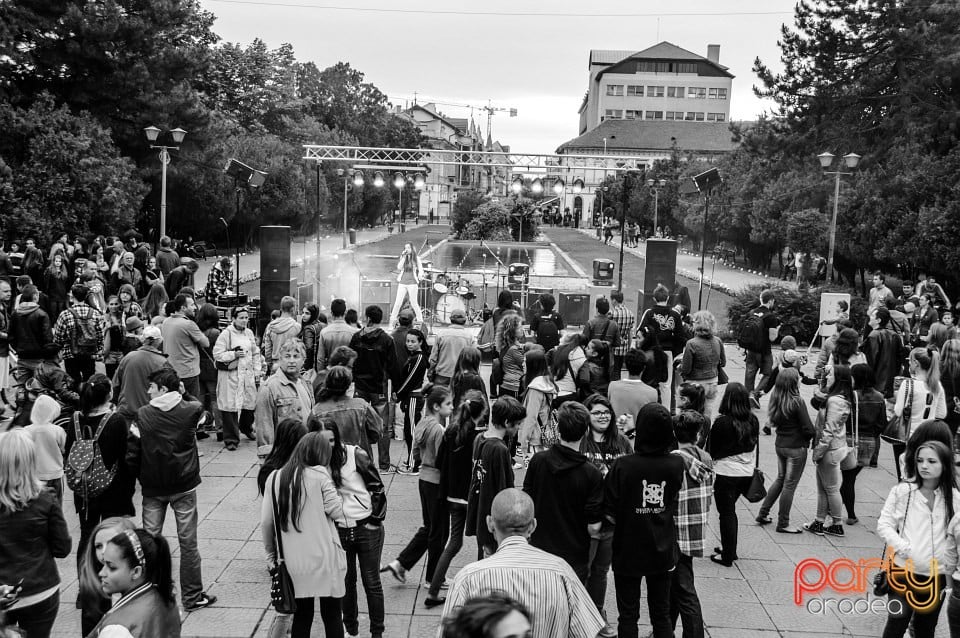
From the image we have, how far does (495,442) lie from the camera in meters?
5.04

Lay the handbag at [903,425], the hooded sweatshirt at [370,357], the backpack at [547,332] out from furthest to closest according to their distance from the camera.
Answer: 1. the backpack at [547,332]
2. the hooded sweatshirt at [370,357]
3. the handbag at [903,425]

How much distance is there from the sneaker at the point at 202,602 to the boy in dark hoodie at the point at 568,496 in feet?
7.96

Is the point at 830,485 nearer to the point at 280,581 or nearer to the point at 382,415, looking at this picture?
the point at 382,415

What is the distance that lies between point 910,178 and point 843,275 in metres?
12.4

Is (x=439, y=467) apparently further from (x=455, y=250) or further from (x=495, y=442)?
(x=455, y=250)

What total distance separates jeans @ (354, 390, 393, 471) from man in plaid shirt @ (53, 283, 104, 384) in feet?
11.9

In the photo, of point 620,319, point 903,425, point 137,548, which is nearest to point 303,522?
point 137,548

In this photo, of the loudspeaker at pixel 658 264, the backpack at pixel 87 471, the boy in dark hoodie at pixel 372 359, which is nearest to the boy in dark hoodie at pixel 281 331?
the boy in dark hoodie at pixel 372 359

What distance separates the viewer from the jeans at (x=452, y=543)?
548cm

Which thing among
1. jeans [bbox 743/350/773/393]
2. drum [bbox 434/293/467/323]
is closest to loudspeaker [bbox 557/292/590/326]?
drum [bbox 434/293/467/323]

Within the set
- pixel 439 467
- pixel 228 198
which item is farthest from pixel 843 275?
pixel 439 467

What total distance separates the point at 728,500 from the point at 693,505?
1.47 meters

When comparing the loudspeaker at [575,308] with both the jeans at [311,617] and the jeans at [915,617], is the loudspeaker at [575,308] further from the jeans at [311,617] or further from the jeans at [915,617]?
the jeans at [311,617]

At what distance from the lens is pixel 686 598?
4.89m
